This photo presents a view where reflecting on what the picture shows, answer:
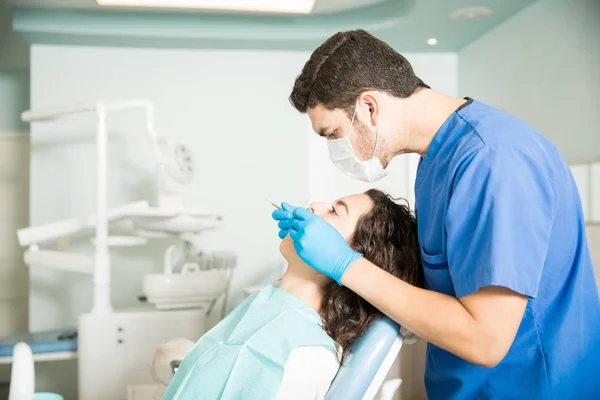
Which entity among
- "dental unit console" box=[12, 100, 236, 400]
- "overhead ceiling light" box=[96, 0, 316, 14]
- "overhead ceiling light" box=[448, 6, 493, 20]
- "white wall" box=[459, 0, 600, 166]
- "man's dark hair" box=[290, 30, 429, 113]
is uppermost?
"overhead ceiling light" box=[96, 0, 316, 14]

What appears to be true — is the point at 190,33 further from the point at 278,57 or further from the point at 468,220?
the point at 468,220

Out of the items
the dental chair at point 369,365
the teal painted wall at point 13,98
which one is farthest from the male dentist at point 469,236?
the teal painted wall at point 13,98

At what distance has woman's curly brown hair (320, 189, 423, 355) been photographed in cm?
132

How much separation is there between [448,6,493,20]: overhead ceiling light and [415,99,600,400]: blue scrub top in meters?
2.25

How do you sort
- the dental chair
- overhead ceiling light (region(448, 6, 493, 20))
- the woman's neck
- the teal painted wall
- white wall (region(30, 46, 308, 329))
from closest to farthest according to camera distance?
the dental chair, the woman's neck, overhead ceiling light (region(448, 6, 493, 20)), white wall (region(30, 46, 308, 329)), the teal painted wall

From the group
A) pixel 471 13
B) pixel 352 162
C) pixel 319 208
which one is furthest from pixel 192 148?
pixel 352 162

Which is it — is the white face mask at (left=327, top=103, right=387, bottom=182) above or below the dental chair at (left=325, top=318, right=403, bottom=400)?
above

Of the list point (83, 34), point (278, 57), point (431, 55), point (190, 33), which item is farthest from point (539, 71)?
point (83, 34)

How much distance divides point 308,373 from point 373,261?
32cm

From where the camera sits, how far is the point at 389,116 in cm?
122

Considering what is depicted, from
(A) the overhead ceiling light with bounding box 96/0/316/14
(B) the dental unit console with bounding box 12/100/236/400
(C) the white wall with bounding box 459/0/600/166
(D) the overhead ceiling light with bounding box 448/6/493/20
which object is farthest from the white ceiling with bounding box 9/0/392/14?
(C) the white wall with bounding box 459/0/600/166

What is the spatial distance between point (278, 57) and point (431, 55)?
43.2 inches

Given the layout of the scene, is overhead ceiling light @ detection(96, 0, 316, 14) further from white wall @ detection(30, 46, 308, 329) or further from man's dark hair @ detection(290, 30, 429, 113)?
man's dark hair @ detection(290, 30, 429, 113)

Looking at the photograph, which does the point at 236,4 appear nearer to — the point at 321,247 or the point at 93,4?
the point at 93,4
